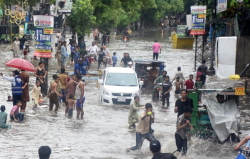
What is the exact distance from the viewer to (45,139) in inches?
604

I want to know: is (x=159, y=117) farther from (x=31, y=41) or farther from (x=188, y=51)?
(x=31, y=41)

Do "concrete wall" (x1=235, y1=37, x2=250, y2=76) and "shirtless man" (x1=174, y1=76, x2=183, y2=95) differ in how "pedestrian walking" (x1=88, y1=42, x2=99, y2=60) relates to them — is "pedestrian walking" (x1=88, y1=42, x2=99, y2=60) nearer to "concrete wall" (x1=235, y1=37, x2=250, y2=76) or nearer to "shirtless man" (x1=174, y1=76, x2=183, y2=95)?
"concrete wall" (x1=235, y1=37, x2=250, y2=76)

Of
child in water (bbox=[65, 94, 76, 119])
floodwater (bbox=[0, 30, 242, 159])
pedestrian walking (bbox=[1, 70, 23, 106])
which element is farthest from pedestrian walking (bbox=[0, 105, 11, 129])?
child in water (bbox=[65, 94, 76, 119])

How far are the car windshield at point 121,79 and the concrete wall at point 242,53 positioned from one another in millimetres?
8589

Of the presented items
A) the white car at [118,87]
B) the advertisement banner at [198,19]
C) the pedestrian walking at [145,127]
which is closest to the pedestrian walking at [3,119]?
the pedestrian walking at [145,127]

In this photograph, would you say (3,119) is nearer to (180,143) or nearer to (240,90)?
(180,143)

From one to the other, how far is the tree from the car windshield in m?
12.2

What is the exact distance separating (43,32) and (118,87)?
3.82 metres

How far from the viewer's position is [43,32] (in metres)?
20.4

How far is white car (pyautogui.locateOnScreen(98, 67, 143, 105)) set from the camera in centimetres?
2173

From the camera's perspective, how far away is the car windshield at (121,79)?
2248 cm

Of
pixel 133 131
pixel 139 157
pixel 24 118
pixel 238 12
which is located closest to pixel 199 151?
pixel 139 157

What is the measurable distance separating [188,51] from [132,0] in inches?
346

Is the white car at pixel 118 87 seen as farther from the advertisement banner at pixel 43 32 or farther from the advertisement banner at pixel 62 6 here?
the advertisement banner at pixel 62 6
